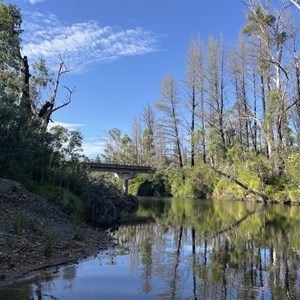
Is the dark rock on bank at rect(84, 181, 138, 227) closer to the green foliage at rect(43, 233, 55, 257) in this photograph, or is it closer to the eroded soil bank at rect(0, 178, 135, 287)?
the eroded soil bank at rect(0, 178, 135, 287)

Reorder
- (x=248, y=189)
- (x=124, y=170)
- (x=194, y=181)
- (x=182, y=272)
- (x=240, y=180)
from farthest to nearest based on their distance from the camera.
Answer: (x=124, y=170) → (x=194, y=181) → (x=240, y=180) → (x=248, y=189) → (x=182, y=272)

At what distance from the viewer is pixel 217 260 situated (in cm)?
912

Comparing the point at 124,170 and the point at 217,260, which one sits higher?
the point at 124,170

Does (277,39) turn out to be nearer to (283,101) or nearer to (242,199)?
(283,101)

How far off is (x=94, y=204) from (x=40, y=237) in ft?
23.4

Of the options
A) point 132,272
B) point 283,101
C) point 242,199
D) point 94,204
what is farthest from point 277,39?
point 132,272

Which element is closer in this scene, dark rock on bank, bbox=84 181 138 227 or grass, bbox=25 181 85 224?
grass, bbox=25 181 85 224

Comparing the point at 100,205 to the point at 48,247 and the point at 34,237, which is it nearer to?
the point at 34,237

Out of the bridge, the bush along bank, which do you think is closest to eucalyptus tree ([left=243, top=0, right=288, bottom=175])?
the bush along bank

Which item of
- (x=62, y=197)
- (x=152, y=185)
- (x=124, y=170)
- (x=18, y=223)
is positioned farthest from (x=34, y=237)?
(x=152, y=185)

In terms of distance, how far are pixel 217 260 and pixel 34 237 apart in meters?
4.47

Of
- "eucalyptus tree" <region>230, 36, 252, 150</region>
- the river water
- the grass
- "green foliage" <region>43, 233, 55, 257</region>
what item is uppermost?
"eucalyptus tree" <region>230, 36, 252, 150</region>

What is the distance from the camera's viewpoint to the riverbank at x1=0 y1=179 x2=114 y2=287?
7.32 m

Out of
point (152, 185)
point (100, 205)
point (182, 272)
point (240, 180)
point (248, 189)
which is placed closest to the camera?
point (182, 272)
